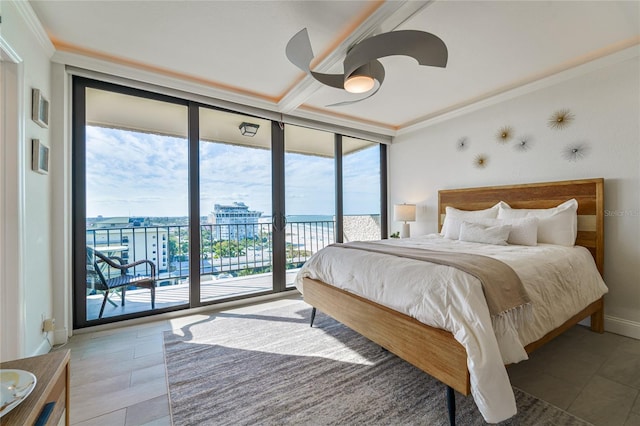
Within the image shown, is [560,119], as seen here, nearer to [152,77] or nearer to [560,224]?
[560,224]

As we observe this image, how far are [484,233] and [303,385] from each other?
2.20 meters

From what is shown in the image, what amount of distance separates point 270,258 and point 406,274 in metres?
2.39

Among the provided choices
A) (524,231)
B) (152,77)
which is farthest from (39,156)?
(524,231)

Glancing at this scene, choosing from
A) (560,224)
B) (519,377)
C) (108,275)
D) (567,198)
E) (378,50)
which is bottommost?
(519,377)

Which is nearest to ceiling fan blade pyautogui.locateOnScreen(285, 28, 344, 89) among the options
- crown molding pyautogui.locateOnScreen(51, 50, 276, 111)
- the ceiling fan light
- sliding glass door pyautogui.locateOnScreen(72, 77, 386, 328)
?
the ceiling fan light

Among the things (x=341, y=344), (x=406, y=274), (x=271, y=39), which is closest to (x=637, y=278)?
(x=406, y=274)

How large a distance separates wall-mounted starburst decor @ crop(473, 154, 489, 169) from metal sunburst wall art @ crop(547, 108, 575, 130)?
71 cm

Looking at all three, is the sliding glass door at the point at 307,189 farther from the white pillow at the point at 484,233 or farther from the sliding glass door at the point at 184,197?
the white pillow at the point at 484,233

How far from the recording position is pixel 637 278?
2385 millimetres

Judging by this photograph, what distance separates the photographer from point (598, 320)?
2463mm

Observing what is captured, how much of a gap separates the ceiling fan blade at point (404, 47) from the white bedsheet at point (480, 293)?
4.44ft

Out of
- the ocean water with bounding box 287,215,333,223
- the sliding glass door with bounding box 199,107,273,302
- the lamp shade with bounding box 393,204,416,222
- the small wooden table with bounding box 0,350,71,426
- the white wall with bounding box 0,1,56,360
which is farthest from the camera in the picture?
the ocean water with bounding box 287,215,333,223

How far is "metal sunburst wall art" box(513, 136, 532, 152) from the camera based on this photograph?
3.05 metres

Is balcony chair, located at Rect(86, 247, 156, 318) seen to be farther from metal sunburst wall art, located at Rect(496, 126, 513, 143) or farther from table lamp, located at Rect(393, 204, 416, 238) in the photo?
metal sunburst wall art, located at Rect(496, 126, 513, 143)
